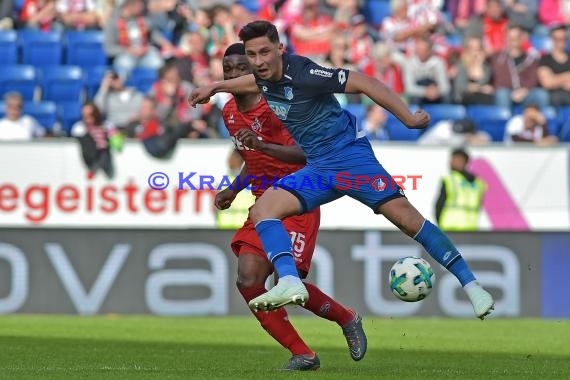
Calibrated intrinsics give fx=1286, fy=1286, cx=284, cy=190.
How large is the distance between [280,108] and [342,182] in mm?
616

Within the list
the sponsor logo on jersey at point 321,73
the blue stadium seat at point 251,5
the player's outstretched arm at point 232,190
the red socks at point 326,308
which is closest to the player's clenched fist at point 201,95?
the sponsor logo on jersey at point 321,73

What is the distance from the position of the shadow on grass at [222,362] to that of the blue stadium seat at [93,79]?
7.02 meters

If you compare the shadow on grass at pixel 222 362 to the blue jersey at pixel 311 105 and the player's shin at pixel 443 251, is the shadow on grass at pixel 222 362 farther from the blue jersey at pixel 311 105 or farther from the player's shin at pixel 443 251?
the blue jersey at pixel 311 105

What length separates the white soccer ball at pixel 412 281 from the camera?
332 inches

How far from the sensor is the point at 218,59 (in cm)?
1808

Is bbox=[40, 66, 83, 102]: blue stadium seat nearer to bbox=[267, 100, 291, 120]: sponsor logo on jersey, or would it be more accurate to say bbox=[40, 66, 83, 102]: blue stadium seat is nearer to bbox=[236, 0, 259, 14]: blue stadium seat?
bbox=[236, 0, 259, 14]: blue stadium seat

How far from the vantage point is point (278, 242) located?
7957 millimetres

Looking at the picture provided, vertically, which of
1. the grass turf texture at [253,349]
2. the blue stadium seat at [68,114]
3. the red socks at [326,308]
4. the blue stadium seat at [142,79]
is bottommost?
the grass turf texture at [253,349]

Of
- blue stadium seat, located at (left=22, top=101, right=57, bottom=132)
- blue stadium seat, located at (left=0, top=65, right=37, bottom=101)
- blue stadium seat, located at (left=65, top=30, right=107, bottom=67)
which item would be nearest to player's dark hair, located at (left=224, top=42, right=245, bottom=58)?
blue stadium seat, located at (left=22, top=101, right=57, bottom=132)

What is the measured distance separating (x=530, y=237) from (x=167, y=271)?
4444 millimetres

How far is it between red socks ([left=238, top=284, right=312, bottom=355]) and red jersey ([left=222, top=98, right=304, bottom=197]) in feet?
2.76

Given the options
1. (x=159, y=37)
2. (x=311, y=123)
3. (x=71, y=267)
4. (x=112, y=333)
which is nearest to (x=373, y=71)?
(x=159, y=37)

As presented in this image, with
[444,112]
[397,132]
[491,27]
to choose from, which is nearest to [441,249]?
[397,132]

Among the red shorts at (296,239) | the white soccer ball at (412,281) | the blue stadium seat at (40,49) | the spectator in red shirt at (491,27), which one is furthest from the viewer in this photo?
the spectator in red shirt at (491,27)
